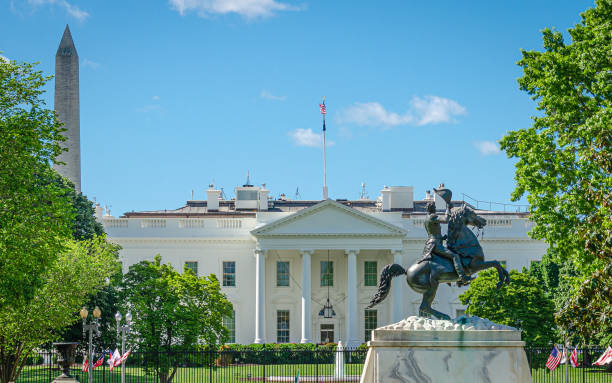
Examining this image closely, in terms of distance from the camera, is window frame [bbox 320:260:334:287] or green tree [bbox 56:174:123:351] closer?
green tree [bbox 56:174:123:351]

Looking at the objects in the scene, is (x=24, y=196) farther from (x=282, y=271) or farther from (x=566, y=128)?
(x=282, y=271)

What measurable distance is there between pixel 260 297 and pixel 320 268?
5.74 metres

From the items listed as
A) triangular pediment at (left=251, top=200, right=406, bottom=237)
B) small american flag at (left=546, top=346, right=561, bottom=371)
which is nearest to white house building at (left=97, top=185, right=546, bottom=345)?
triangular pediment at (left=251, top=200, right=406, bottom=237)

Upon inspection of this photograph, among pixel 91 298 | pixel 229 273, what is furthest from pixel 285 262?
pixel 91 298

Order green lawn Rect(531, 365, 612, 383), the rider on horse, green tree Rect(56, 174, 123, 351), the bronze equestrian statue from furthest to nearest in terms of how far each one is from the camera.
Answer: green tree Rect(56, 174, 123, 351) → green lawn Rect(531, 365, 612, 383) → the bronze equestrian statue → the rider on horse

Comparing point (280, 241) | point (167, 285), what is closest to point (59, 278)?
point (167, 285)

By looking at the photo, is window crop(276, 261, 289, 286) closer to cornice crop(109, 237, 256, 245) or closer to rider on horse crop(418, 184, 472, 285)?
cornice crop(109, 237, 256, 245)

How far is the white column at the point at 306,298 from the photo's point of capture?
205 ft

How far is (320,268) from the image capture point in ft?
220

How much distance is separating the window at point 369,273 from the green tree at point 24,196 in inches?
1668

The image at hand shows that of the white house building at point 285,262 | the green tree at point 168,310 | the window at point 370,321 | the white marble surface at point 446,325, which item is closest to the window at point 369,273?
the white house building at point 285,262

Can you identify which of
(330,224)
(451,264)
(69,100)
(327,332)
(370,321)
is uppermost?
(69,100)

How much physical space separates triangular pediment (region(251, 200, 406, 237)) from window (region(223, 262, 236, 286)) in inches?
194

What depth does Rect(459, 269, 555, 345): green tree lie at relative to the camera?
4781 cm
